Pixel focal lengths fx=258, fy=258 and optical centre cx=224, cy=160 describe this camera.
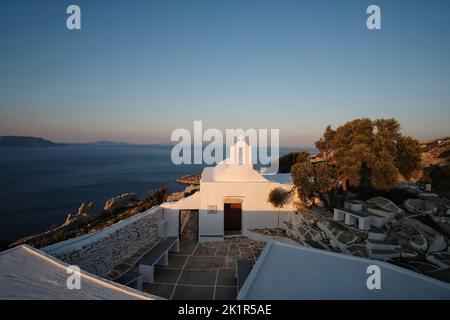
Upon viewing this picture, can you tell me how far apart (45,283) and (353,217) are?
7533 mm

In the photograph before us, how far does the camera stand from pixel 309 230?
8367mm

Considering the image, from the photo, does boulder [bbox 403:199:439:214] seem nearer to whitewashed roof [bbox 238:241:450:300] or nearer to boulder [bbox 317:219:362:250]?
boulder [bbox 317:219:362:250]

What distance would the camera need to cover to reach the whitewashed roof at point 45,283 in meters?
2.80

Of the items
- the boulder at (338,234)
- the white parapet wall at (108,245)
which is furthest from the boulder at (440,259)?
the white parapet wall at (108,245)

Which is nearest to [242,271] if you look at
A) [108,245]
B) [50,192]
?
[108,245]

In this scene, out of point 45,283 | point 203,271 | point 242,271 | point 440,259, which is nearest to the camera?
point 45,283

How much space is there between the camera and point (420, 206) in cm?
788

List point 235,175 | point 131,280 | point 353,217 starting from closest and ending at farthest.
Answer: point 131,280 < point 353,217 < point 235,175

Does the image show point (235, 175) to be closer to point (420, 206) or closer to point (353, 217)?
point (353, 217)

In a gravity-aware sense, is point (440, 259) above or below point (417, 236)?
below

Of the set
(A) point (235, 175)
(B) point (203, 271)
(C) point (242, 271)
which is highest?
(A) point (235, 175)

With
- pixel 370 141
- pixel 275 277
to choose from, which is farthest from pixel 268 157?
pixel 275 277

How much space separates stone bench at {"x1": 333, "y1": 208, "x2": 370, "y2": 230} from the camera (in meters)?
7.16
